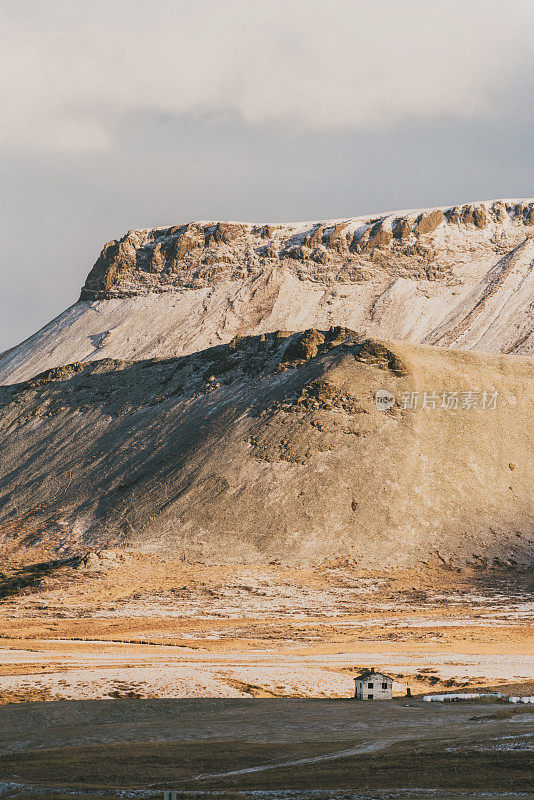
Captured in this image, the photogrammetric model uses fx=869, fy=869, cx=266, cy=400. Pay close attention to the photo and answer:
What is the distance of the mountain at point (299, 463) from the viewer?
2687 inches

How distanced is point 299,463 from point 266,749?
170ft

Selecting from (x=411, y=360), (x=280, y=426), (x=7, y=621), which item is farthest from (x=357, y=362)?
(x=7, y=621)

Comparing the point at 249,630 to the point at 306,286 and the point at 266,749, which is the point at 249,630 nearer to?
the point at 266,749

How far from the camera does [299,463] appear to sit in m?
73.4

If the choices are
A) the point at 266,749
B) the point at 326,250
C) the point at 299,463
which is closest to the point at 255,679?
the point at 266,749

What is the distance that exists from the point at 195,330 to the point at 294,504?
65.2 m

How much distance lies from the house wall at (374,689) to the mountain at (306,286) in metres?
92.1

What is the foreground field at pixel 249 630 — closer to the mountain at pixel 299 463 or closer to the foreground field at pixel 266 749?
the mountain at pixel 299 463

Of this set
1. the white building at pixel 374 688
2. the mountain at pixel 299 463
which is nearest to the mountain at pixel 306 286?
the mountain at pixel 299 463

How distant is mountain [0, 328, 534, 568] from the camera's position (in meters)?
68.2

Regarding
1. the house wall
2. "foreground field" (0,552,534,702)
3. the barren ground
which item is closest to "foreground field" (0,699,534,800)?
the barren ground

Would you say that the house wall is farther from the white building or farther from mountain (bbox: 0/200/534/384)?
mountain (bbox: 0/200/534/384)

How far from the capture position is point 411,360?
271 ft

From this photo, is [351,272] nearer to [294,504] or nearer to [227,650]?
[294,504]
